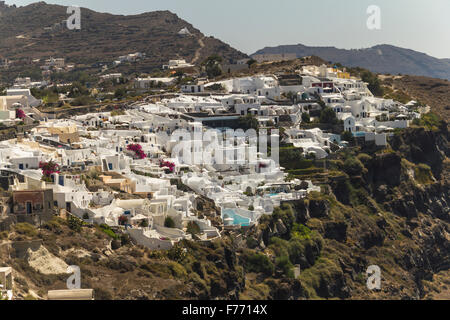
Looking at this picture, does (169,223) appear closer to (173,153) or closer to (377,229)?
(173,153)

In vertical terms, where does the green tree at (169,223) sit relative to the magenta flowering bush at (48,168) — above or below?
below

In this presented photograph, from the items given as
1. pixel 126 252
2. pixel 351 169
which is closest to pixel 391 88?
pixel 351 169

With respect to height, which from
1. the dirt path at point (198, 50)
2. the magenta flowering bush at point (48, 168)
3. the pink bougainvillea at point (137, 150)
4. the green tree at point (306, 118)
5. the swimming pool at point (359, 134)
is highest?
the dirt path at point (198, 50)

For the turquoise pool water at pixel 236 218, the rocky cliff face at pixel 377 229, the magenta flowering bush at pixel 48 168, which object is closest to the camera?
the magenta flowering bush at pixel 48 168

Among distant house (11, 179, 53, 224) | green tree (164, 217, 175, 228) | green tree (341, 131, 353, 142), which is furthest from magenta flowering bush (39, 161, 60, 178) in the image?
green tree (341, 131, 353, 142)

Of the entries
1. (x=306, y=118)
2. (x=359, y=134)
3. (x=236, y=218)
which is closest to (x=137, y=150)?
(x=236, y=218)

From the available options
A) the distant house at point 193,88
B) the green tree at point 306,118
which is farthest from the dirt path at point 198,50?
the green tree at point 306,118

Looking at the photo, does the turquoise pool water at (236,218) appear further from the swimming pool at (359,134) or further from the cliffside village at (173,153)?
the swimming pool at (359,134)

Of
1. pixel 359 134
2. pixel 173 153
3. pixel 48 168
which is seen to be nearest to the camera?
pixel 48 168
